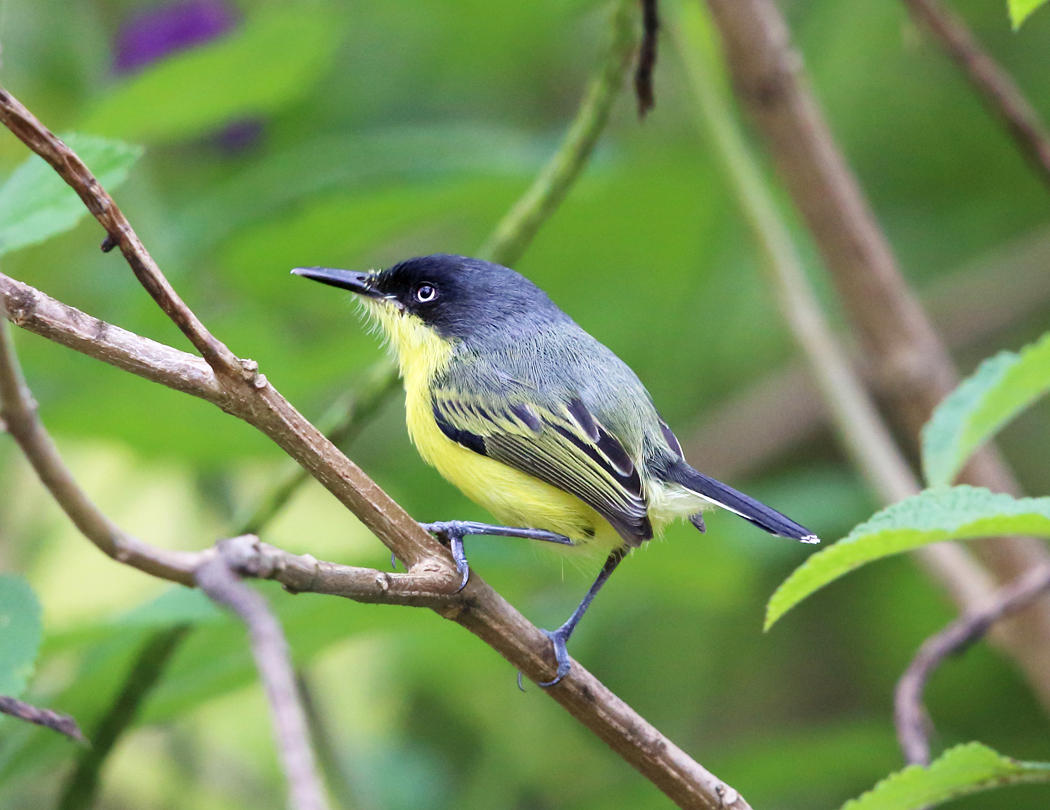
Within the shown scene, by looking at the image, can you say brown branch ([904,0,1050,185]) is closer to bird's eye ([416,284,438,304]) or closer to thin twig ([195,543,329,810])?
bird's eye ([416,284,438,304])

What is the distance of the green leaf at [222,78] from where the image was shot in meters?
2.58

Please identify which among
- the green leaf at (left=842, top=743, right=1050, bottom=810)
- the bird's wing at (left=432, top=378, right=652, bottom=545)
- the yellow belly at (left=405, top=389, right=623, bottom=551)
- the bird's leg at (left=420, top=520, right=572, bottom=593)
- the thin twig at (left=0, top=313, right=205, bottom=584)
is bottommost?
the thin twig at (left=0, top=313, right=205, bottom=584)

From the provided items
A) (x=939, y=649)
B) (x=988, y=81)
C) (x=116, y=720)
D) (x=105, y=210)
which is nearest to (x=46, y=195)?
(x=105, y=210)

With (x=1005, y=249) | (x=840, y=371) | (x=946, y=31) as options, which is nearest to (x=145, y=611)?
(x=840, y=371)

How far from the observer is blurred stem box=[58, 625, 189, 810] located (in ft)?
5.93

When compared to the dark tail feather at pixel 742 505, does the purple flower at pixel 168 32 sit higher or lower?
higher

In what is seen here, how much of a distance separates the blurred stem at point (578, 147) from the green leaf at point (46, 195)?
72 cm

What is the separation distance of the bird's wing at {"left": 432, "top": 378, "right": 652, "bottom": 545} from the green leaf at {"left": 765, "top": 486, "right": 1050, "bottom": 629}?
72 centimetres

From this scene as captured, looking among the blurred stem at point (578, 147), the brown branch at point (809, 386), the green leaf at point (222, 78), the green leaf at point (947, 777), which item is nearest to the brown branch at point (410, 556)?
the green leaf at point (947, 777)

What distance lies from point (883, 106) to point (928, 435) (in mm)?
2664

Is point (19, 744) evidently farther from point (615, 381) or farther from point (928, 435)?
point (928, 435)

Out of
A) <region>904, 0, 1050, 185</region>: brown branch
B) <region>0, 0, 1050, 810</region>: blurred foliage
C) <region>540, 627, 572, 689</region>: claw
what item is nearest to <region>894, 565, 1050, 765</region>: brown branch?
<region>0, 0, 1050, 810</region>: blurred foliage

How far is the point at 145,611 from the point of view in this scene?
6.07 feet

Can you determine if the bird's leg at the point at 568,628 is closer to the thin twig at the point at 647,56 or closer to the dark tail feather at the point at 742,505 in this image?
the dark tail feather at the point at 742,505
